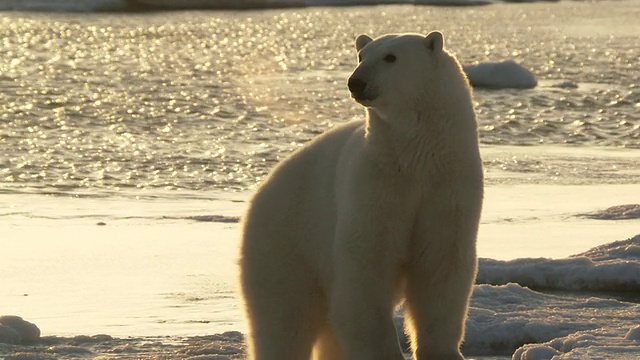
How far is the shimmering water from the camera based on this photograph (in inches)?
476

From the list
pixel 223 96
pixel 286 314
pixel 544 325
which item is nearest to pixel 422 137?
pixel 286 314

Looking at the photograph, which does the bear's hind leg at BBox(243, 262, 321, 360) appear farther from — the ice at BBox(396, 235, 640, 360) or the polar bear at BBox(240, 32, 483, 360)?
the ice at BBox(396, 235, 640, 360)

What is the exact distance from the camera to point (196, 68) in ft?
75.9

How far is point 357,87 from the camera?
410 centimetres

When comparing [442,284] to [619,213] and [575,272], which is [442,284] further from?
[619,213]

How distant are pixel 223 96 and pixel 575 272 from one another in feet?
38.1

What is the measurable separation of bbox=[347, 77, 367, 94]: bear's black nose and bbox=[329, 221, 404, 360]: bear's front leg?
377mm

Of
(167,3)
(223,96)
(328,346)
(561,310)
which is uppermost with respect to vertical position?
(328,346)

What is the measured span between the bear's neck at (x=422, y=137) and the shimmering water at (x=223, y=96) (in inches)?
267

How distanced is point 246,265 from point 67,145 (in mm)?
8888

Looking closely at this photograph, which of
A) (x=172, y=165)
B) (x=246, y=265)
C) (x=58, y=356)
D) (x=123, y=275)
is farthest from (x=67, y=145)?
(x=246, y=265)

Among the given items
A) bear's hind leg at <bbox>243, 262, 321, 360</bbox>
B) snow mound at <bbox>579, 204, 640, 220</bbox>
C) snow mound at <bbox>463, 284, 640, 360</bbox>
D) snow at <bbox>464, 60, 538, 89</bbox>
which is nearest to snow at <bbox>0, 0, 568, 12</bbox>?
snow at <bbox>464, 60, 538, 89</bbox>

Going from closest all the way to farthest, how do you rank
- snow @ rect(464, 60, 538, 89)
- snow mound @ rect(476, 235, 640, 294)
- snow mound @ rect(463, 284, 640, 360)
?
1. snow mound @ rect(463, 284, 640, 360)
2. snow mound @ rect(476, 235, 640, 294)
3. snow @ rect(464, 60, 538, 89)

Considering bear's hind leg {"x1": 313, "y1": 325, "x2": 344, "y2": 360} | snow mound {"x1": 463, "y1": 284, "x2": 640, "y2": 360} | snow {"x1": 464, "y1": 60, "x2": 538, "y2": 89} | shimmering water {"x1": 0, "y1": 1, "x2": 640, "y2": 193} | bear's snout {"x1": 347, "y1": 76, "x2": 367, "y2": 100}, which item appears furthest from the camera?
snow {"x1": 464, "y1": 60, "x2": 538, "y2": 89}
